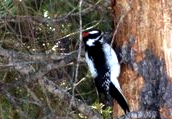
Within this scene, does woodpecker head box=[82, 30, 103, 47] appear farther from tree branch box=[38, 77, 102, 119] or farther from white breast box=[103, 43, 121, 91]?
tree branch box=[38, 77, 102, 119]

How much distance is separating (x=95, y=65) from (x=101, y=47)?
0.45 ft

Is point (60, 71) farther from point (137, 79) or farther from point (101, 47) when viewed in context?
point (137, 79)

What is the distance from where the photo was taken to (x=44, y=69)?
2471mm

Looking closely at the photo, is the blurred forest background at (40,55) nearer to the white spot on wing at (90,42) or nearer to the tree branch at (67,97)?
the tree branch at (67,97)

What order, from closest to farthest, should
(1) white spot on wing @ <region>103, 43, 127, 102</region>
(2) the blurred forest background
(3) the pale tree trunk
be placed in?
1. (2) the blurred forest background
2. (3) the pale tree trunk
3. (1) white spot on wing @ <region>103, 43, 127, 102</region>

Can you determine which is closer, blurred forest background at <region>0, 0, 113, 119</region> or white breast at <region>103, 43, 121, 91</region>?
blurred forest background at <region>0, 0, 113, 119</region>

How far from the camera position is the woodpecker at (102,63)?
2.60 m

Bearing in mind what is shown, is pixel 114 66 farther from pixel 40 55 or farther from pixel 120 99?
pixel 40 55

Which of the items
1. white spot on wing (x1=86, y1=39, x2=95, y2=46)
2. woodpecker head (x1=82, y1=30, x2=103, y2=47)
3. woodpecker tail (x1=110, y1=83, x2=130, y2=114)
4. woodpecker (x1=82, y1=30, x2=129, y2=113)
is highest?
woodpecker head (x1=82, y1=30, x2=103, y2=47)

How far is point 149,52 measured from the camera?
242cm

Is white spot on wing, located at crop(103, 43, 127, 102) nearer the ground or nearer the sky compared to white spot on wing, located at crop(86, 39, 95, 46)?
nearer the ground

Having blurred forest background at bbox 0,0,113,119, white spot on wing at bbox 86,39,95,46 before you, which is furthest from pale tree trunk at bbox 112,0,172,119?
white spot on wing at bbox 86,39,95,46

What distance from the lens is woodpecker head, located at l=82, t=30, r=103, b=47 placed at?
2731mm

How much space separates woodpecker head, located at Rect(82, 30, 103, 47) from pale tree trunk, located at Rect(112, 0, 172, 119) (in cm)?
27
